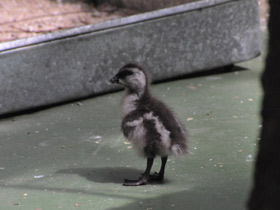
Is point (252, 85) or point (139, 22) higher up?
point (139, 22)

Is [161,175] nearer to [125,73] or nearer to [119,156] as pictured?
[119,156]

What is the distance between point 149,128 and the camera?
491 cm

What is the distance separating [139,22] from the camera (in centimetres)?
739

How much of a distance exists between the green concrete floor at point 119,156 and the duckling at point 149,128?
0.72ft

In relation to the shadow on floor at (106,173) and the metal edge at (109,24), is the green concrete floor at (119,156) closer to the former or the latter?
the shadow on floor at (106,173)

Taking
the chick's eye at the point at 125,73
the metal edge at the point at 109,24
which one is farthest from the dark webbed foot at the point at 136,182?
the metal edge at the point at 109,24

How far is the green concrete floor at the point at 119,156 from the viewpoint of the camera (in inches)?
188

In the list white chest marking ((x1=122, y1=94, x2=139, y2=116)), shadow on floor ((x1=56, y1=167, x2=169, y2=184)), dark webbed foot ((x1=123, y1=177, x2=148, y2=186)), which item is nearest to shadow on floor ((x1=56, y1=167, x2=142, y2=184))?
shadow on floor ((x1=56, y1=167, x2=169, y2=184))

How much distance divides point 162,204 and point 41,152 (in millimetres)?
1588

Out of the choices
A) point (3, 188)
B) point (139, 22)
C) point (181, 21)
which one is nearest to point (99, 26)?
point (139, 22)

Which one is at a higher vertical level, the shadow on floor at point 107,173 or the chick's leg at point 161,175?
the chick's leg at point 161,175

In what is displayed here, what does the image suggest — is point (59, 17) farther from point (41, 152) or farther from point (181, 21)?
point (41, 152)

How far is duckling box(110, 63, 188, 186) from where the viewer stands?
193 inches

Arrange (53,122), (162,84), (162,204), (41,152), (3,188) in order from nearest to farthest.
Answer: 1. (162,204)
2. (3,188)
3. (41,152)
4. (53,122)
5. (162,84)
